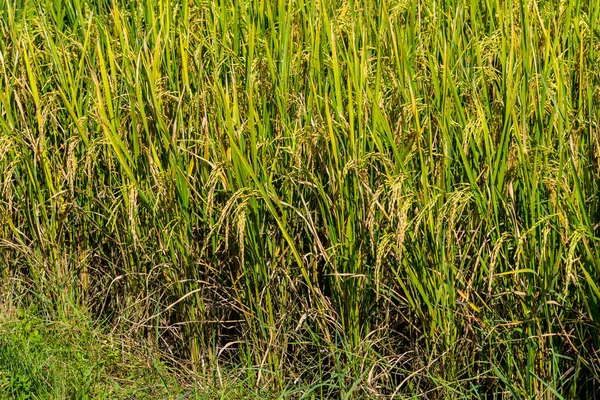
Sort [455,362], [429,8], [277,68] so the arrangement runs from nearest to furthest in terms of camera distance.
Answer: [455,362]
[277,68]
[429,8]

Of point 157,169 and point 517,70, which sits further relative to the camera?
point 157,169

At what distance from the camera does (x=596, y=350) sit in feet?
8.21

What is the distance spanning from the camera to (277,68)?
10.1 ft

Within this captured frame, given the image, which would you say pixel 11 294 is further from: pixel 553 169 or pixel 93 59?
pixel 553 169

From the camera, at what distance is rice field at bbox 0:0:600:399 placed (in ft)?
8.23

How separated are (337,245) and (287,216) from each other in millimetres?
245

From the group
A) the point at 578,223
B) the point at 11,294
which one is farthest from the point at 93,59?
the point at 578,223

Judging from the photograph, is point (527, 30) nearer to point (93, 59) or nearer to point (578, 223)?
point (578, 223)

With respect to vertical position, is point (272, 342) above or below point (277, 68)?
below

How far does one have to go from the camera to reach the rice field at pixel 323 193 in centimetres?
251

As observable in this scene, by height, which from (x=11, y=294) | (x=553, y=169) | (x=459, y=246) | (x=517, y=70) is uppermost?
(x=517, y=70)

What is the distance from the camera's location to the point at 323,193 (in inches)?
104

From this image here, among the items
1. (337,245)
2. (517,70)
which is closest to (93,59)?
(337,245)

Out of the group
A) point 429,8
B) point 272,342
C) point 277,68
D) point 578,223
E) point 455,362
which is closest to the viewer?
point 578,223
